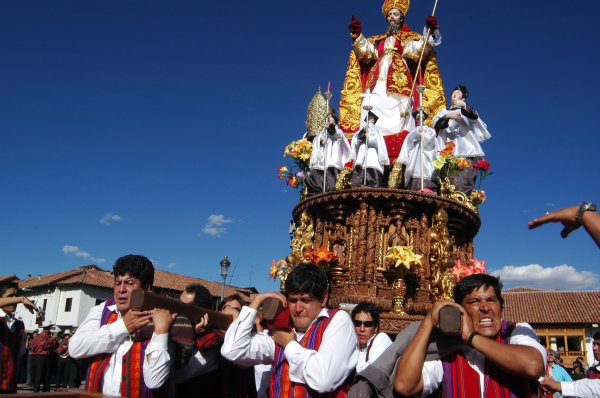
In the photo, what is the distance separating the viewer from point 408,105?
14.1 meters

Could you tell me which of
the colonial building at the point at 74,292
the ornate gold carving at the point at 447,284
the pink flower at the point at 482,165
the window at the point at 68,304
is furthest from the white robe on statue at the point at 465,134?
the window at the point at 68,304

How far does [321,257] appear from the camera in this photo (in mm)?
11422

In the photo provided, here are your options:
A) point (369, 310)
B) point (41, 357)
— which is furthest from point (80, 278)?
point (369, 310)

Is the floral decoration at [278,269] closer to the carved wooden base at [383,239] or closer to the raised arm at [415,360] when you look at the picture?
the carved wooden base at [383,239]

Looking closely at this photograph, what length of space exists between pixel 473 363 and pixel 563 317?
3398 cm

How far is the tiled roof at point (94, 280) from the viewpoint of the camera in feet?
126

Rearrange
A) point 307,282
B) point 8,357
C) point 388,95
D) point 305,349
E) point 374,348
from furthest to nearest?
point 388,95 < point 8,357 < point 374,348 < point 307,282 < point 305,349

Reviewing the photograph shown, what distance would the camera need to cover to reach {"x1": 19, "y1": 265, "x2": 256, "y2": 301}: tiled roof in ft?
126

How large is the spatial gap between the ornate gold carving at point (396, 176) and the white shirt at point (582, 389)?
25.9 feet

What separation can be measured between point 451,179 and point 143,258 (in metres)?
10.5

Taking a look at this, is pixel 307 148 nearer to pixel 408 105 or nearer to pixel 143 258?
pixel 408 105

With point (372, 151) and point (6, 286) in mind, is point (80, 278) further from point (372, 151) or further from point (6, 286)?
point (6, 286)

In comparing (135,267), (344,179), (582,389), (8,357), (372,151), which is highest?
(372,151)

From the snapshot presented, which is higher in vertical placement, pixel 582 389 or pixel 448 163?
pixel 448 163
